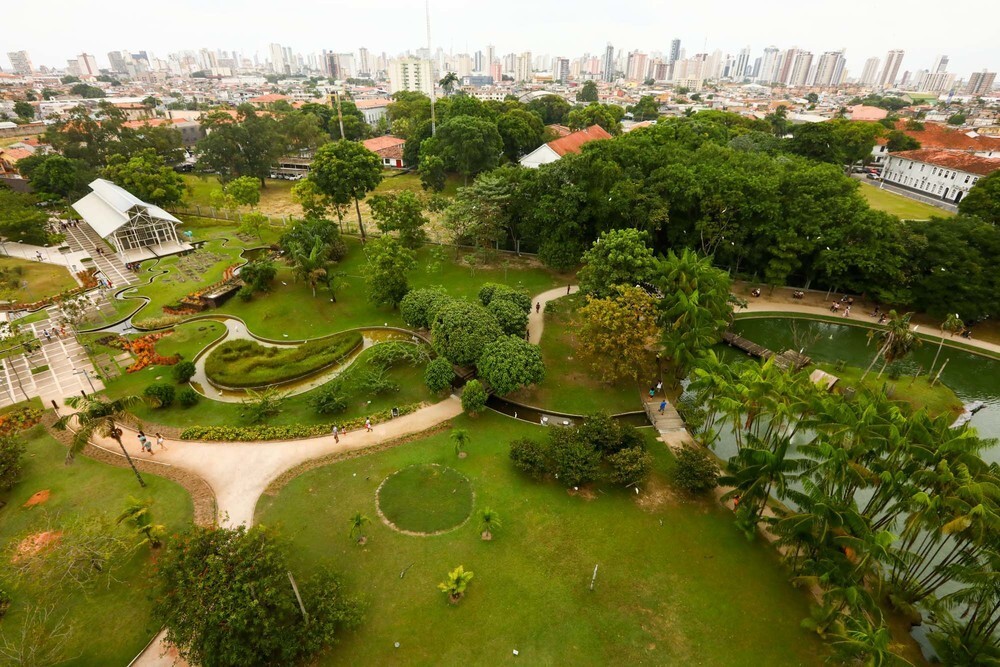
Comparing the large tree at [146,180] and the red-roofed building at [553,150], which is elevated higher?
the red-roofed building at [553,150]

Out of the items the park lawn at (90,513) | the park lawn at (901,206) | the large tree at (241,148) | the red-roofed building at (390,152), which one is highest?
the large tree at (241,148)

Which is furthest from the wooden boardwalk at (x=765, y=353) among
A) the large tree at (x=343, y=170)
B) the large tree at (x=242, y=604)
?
the large tree at (x=343, y=170)

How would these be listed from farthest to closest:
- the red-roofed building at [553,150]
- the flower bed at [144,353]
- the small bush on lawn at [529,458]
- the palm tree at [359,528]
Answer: the red-roofed building at [553,150] < the flower bed at [144,353] < the small bush on lawn at [529,458] < the palm tree at [359,528]

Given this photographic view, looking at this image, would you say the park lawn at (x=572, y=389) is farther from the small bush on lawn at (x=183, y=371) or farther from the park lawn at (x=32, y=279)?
the park lawn at (x=32, y=279)

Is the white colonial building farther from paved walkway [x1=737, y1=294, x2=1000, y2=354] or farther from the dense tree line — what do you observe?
paved walkway [x1=737, y1=294, x2=1000, y2=354]

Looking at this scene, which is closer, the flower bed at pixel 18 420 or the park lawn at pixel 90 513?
the park lawn at pixel 90 513

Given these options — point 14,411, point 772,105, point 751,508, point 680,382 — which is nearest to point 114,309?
point 14,411

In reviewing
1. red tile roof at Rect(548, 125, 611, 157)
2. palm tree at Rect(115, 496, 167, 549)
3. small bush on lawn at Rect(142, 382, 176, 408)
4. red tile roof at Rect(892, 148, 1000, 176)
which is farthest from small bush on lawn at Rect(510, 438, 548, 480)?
red tile roof at Rect(892, 148, 1000, 176)
